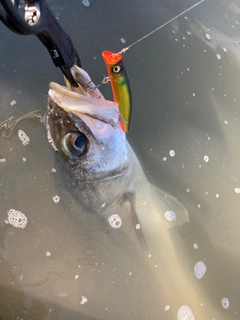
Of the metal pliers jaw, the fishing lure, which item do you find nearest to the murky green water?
the fishing lure

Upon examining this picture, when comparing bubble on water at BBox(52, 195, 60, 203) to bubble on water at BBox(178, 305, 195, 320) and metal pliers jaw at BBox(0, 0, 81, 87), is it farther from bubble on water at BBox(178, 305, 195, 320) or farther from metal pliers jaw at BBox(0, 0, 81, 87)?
bubble on water at BBox(178, 305, 195, 320)

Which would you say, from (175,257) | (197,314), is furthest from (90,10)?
(197,314)

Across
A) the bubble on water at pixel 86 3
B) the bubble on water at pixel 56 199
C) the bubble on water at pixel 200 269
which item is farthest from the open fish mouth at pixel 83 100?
the bubble on water at pixel 200 269

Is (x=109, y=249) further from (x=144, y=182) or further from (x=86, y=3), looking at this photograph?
(x=86, y=3)

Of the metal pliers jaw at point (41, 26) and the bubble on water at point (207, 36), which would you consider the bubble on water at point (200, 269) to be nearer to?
the metal pliers jaw at point (41, 26)

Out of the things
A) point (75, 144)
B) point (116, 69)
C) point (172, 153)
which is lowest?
point (172, 153)

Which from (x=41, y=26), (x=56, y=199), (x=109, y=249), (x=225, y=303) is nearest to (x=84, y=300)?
(x=109, y=249)
